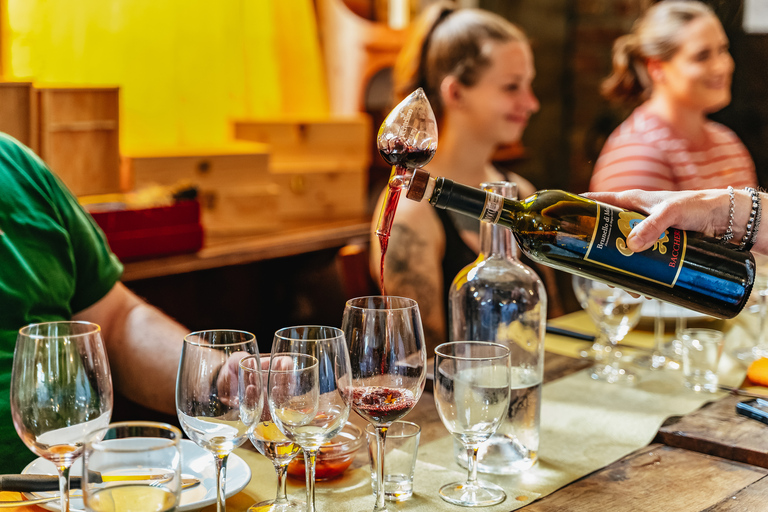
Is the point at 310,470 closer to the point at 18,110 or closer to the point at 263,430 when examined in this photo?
the point at 263,430

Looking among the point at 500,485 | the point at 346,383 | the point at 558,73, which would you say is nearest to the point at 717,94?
the point at 558,73

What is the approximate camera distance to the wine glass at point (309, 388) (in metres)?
0.77

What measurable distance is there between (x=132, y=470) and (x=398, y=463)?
16.8 inches

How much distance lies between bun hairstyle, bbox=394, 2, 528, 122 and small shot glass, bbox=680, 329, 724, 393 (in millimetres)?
1145

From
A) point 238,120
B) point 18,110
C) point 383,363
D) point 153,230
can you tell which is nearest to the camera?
point 383,363

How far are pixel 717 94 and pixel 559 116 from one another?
1.03m

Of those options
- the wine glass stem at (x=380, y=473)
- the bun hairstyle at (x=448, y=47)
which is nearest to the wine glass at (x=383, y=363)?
the wine glass stem at (x=380, y=473)

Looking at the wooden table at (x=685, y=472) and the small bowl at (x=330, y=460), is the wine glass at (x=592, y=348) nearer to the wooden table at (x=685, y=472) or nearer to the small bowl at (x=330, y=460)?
the wooden table at (x=685, y=472)

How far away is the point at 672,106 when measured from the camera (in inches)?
113

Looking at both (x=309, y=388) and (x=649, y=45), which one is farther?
(x=649, y=45)

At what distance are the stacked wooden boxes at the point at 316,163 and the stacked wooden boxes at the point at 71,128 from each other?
2.04 ft

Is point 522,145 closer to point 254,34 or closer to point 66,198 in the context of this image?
point 254,34

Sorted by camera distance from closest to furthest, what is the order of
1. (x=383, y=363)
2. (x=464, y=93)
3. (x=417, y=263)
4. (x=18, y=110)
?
(x=383, y=363) < (x=18, y=110) < (x=417, y=263) < (x=464, y=93)

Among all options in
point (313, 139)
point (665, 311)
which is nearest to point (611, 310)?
point (665, 311)
